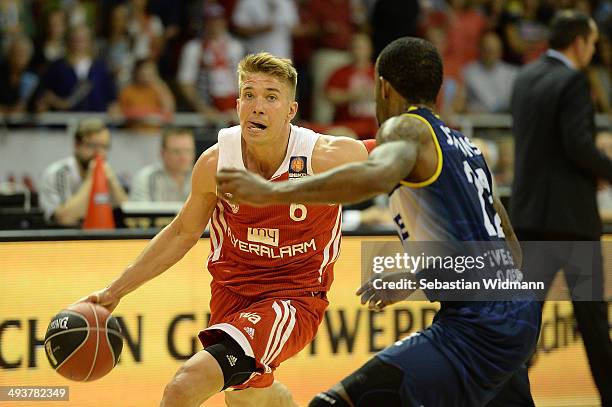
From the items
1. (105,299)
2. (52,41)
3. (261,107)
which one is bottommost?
(105,299)

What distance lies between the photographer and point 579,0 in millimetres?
13461

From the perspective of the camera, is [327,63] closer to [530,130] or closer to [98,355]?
[530,130]

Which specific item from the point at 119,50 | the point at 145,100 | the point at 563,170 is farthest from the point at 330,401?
the point at 119,50

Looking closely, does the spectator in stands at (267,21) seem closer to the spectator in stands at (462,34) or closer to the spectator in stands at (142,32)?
the spectator in stands at (142,32)

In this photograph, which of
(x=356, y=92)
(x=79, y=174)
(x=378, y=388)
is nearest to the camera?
(x=378, y=388)

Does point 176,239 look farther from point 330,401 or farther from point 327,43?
point 327,43

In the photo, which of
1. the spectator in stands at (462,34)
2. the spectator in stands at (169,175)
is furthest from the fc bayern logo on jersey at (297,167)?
the spectator in stands at (462,34)

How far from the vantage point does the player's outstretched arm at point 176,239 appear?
489 cm

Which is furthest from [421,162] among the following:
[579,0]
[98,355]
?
[579,0]

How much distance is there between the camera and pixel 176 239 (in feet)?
16.4

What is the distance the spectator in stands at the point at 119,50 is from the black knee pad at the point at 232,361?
292 inches

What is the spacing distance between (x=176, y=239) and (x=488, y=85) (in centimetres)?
845

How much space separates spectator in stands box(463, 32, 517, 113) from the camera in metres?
12.7

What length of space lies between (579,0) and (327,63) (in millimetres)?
3662
